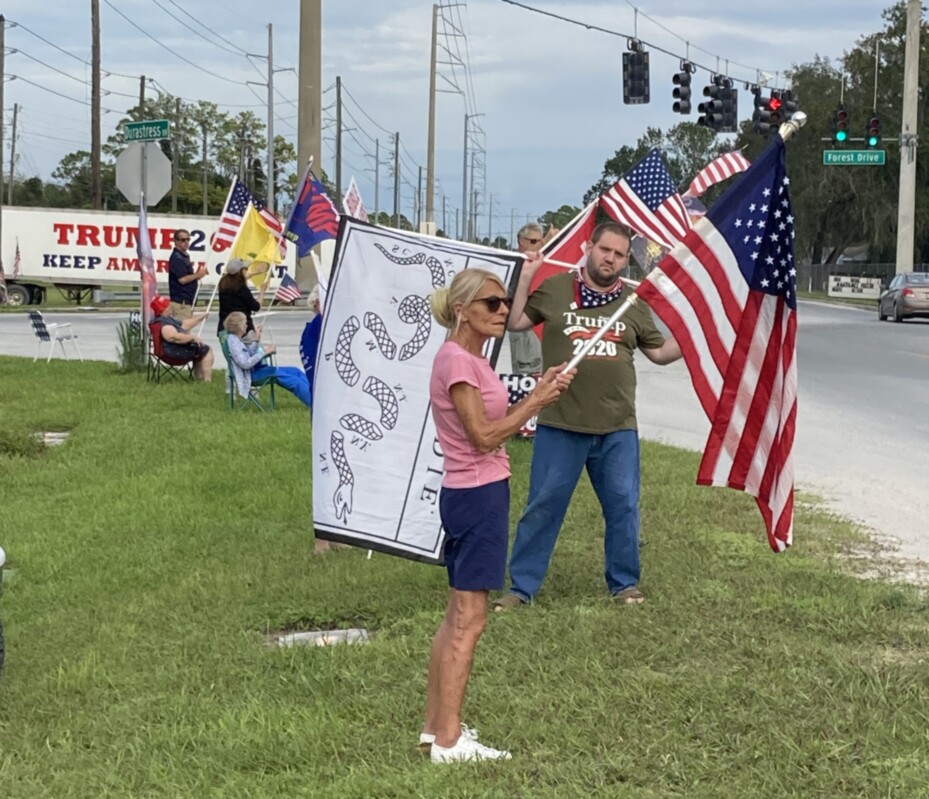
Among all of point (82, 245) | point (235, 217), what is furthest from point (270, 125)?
point (235, 217)

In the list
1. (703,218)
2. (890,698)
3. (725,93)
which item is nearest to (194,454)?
(703,218)

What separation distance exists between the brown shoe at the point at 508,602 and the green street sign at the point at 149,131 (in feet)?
37.8

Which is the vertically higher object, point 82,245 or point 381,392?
point 82,245

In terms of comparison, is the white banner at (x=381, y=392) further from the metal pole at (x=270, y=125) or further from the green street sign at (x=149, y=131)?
the metal pole at (x=270, y=125)

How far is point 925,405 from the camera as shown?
595 inches

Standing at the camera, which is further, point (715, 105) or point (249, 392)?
point (715, 105)

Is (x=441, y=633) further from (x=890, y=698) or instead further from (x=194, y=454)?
(x=194, y=454)

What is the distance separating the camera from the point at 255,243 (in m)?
17.3

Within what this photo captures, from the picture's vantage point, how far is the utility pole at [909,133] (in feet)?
139

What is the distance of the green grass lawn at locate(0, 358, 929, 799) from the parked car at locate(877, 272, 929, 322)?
2632 cm

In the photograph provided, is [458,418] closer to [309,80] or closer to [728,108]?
[309,80]

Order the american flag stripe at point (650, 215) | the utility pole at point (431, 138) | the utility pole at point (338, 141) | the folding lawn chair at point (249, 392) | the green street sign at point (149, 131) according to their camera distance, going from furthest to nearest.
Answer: the utility pole at point (338, 141) → the utility pole at point (431, 138) → the green street sign at point (149, 131) → the folding lawn chair at point (249, 392) → the american flag stripe at point (650, 215)

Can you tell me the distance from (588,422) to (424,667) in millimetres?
1517

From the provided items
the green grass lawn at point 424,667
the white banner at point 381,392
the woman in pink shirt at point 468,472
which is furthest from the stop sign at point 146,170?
the woman in pink shirt at point 468,472
